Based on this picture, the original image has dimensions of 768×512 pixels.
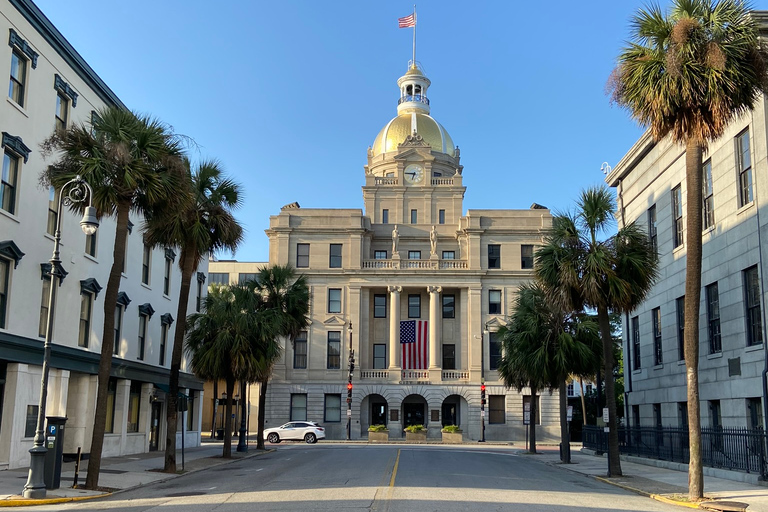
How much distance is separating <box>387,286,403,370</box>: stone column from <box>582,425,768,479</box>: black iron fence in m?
31.5

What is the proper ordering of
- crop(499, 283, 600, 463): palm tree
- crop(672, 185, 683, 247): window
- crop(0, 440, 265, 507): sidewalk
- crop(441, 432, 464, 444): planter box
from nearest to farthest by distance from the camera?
crop(0, 440, 265, 507): sidewalk
crop(672, 185, 683, 247): window
crop(499, 283, 600, 463): palm tree
crop(441, 432, 464, 444): planter box

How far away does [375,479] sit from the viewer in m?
22.0

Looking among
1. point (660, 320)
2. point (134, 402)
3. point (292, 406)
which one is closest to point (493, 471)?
point (660, 320)

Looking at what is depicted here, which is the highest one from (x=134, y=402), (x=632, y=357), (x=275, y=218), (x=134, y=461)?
(x=275, y=218)

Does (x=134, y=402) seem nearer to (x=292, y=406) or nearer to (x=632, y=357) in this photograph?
(x=632, y=357)

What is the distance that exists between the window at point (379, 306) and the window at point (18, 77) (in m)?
46.7

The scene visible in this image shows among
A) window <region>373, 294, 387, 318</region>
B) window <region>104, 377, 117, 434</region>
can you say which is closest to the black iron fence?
window <region>104, 377, 117, 434</region>

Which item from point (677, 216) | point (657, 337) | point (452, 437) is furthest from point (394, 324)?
point (677, 216)

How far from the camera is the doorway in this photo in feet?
123

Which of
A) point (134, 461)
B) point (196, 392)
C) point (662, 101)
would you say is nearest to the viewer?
point (662, 101)

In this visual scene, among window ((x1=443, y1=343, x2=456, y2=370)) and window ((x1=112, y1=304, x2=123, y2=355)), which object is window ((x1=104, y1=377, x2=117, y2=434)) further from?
window ((x1=443, y1=343, x2=456, y2=370))

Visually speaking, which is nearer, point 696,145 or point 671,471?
point 696,145

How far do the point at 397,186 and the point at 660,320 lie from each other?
142ft

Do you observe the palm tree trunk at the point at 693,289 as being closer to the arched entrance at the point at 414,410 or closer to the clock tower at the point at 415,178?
the arched entrance at the point at 414,410
